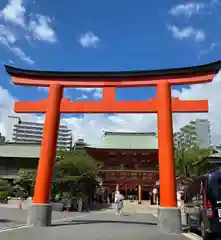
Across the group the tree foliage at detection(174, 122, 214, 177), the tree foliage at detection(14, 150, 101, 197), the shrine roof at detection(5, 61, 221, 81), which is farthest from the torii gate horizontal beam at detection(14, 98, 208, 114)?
the tree foliage at detection(174, 122, 214, 177)

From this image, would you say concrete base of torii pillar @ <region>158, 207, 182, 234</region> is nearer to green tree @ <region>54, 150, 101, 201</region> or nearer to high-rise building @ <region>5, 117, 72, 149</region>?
green tree @ <region>54, 150, 101, 201</region>

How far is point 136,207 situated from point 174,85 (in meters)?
25.5

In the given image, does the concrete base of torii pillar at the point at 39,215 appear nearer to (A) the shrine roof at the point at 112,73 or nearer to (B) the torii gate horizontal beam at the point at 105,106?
(B) the torii gate horizontal beam at the point at 105,106

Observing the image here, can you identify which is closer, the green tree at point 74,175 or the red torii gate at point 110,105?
the red torii gate at point 110,105

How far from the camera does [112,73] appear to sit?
49.4 feet

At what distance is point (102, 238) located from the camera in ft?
31.9

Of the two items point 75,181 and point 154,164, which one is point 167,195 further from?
point 154,164

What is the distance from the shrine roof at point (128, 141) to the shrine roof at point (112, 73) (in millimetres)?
28373

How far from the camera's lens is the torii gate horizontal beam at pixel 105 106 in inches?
568

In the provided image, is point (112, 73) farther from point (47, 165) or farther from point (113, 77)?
point (47, 165)

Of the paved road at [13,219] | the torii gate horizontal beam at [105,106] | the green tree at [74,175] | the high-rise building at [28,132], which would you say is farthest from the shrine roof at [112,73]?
the high-rise building at [28,132]

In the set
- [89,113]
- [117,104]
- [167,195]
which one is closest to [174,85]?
[117,104]

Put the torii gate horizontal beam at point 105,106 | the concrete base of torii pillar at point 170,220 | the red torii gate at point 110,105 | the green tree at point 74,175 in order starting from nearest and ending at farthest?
the concrete base of torii pillar at point 170,220
the red torii gate at point 110,105
the torii gate horizontal beam at point 105,106
the green tree at point 74,175

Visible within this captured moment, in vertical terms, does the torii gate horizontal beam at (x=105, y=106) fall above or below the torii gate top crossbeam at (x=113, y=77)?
below
